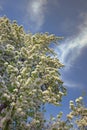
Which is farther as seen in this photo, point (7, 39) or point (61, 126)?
point (7, 39)

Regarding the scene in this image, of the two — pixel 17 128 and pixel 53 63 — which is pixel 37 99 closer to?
pixel 17 128

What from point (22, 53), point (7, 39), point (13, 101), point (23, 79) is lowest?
point (13, 101)

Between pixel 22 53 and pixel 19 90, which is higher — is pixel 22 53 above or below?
above

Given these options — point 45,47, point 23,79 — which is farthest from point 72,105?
point 45,47

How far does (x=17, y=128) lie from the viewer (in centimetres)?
3052

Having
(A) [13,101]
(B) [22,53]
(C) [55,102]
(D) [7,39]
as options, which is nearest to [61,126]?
(C) [55,102]

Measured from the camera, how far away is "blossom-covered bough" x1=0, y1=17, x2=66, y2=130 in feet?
85.7

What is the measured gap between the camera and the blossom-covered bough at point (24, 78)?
26.1m

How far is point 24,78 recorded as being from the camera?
26844mm

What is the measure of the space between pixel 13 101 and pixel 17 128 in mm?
5517

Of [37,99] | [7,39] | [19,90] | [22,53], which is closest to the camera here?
[19,90]

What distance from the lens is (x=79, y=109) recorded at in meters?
31.1

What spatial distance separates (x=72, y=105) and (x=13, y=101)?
23.5ft

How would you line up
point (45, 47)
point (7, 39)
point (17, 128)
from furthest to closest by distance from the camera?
point (45, 47)
point (7, 39)
point (17, 128)
